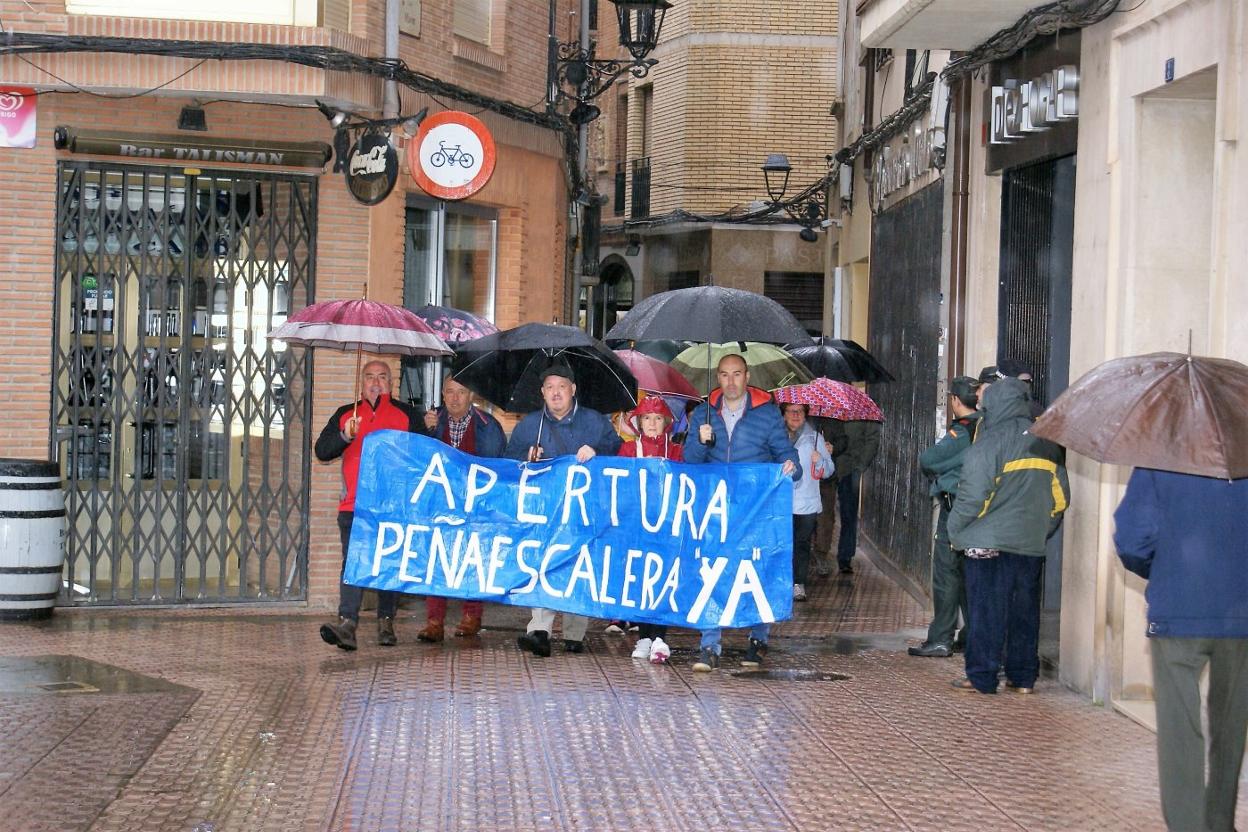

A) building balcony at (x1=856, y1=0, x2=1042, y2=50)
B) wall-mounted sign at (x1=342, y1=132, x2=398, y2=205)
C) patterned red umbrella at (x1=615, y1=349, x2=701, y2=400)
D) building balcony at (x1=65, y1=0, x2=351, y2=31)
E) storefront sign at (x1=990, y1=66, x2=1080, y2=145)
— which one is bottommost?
patterned red umbrella at (x1=615, y1=349, x2=701, y2=400)

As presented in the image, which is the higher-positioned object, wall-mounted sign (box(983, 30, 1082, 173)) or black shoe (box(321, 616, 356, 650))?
wall-mounted sign (box(983, 30, 1082, 173))

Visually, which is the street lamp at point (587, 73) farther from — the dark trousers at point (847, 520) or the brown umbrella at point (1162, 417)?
the brown umbrella at point (1162, 417)

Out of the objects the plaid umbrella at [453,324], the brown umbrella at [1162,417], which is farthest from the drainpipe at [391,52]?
the brown umbrella at [1162,417]

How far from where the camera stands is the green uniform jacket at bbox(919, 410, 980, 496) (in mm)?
10945

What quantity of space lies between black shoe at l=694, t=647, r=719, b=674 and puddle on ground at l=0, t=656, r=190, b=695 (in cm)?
293

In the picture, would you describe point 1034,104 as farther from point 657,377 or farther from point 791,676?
point 791,676

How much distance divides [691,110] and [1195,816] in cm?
2928

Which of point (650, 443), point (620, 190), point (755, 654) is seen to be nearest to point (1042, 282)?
point (650, 443)

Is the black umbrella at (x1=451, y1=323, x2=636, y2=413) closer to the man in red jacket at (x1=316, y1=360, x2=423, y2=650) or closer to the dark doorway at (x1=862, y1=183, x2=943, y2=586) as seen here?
the man in red jacket at (x1=316, y1=360, x2=423, y2=650)

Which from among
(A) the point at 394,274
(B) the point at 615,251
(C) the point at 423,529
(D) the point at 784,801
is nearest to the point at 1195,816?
(D) the point at 784,801

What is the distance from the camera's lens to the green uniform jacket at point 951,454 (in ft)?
35.9

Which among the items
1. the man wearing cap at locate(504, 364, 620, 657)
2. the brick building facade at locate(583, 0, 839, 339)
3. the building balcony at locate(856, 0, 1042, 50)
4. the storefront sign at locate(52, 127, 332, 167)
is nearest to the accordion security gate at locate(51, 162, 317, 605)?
the storefront sign at locate(52, 127, 332, 167)

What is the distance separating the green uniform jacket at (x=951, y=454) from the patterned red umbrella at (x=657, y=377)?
2.52 metres

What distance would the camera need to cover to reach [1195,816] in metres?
6.50
